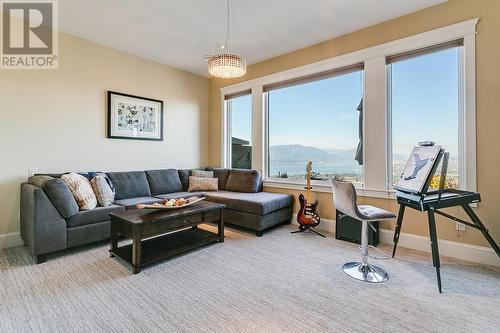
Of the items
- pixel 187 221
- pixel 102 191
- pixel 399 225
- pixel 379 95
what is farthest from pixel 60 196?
pixel 379 95

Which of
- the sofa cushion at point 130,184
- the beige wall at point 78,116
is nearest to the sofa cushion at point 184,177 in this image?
the beige wall at point 78,116

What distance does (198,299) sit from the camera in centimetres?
196

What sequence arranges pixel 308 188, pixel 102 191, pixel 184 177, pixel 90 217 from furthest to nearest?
pixel 184 177, pixel 308 188, pixel 102 191, pixel 90 217

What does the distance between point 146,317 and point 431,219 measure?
241 centimetres

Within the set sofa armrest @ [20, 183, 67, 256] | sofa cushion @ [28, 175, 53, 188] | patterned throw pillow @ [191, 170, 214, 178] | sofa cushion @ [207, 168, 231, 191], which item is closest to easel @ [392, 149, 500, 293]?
sofa cushion @ [207, 168, 231, 191]

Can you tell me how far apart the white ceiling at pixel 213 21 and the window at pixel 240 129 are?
1.13m

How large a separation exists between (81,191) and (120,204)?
0.50 meters

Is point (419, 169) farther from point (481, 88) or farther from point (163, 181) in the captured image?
point (163, 181)

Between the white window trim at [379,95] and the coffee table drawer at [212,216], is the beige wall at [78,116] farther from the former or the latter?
the coffee table drawer at [212,216]

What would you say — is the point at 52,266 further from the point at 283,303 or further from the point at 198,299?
the point at 283,303

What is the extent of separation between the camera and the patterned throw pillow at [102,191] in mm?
3193

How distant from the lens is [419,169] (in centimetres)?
241

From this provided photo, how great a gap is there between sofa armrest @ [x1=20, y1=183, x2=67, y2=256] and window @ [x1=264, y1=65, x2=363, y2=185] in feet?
A: 10.4

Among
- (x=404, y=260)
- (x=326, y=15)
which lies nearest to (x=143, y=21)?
(x=326, y=15)
